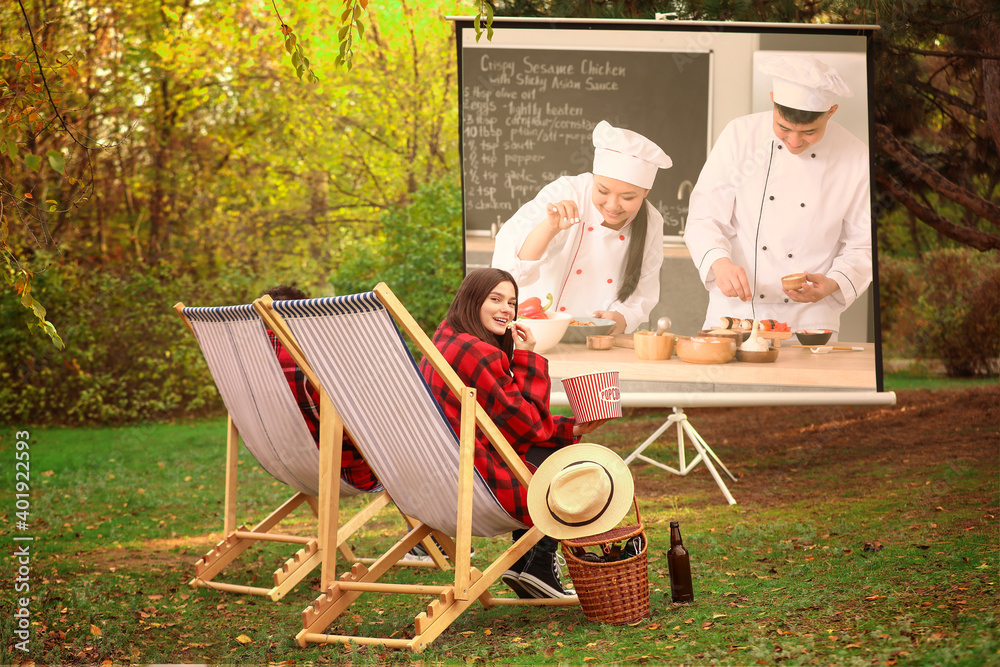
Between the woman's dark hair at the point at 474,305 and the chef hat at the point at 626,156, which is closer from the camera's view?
the woman's dark hair at the point at 474,305

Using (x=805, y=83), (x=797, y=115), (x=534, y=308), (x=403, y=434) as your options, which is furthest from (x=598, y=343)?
(x=403, y=434)

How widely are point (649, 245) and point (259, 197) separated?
28.6 feet

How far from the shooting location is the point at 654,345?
475cm

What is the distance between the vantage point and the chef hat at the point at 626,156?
189 inches

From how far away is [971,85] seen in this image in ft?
20.9

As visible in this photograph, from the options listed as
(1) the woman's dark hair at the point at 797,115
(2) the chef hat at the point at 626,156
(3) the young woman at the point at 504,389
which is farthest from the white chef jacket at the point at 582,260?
(3) the young woman at the point at 504,389

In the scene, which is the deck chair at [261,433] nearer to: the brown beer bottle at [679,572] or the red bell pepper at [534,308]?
the brown beer bottle at [679,572]

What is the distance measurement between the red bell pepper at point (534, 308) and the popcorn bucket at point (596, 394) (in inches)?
74.2

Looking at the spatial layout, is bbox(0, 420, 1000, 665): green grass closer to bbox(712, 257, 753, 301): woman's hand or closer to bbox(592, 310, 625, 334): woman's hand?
bbox(592, 310, 625, 334): woman's hand

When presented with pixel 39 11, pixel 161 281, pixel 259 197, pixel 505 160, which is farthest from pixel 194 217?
pixel 505 160

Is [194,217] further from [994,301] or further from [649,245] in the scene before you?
[994,301]

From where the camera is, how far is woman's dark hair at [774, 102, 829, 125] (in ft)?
15.4

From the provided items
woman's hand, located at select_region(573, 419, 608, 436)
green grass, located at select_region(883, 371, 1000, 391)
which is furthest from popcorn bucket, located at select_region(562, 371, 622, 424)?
green grass, located at select_region(883, 371, 1000, 391)

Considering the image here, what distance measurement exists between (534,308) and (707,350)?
946 mm
